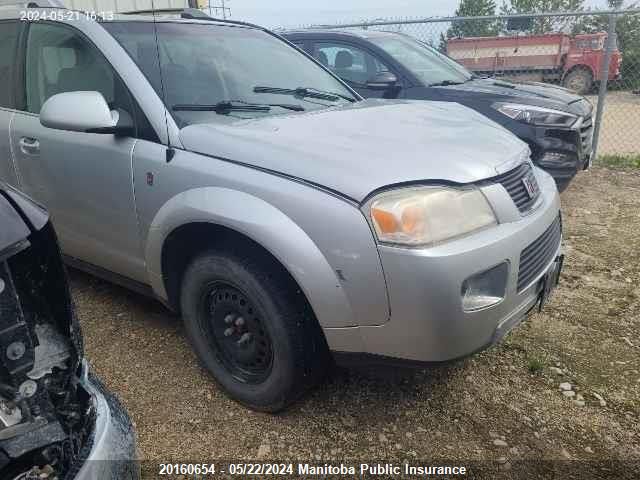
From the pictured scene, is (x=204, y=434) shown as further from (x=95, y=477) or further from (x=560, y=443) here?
(x=560, y=443)

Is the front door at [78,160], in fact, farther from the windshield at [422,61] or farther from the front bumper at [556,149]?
the front bumper at [556,149]

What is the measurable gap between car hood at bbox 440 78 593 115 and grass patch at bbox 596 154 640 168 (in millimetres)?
1839

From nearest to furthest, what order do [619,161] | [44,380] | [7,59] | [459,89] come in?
[44,380]
[7,59]
[459,89]
[619,161]

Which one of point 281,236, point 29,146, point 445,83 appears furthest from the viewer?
point 445,83

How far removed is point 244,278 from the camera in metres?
2.11

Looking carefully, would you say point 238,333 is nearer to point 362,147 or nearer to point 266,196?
point 266,196

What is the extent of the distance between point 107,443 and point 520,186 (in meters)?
1.82

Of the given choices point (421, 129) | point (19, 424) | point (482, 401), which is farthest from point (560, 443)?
point (19, 424)

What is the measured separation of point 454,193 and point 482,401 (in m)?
1.09

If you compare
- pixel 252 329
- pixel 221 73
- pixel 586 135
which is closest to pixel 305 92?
pixel 221 73

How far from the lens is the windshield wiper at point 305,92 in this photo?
2797mm

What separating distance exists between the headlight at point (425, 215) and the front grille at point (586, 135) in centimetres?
362

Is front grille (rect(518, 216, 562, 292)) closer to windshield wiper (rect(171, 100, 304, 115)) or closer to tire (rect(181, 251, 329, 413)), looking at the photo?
tire (rect(181, 251, 329, 413))

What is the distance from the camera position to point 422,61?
5.58m
